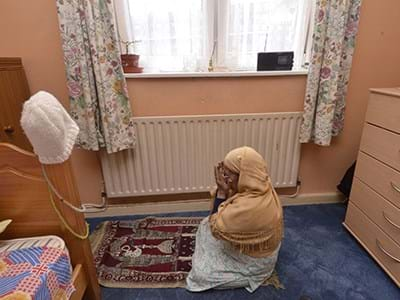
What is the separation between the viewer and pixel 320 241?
1.76 meters

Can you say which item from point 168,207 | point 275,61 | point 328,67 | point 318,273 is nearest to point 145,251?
point 168,207

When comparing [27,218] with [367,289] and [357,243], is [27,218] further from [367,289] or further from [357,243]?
[357,243]

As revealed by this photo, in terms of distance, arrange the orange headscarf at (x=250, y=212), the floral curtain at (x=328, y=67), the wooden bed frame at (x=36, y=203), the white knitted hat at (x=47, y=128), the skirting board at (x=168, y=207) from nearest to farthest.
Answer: the white knitted hat at (x=47, y=128)
the wooden bed frame at (x=36, y=203)
the orange headscarf at (x=250, y=212)
the floral curtain at (x=328, y=67)
the skirting board at (x=168, y=207)

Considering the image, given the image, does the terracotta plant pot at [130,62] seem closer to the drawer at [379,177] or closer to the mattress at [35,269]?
the mattress at [35,269]

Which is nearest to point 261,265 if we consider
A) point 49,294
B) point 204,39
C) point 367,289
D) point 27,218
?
point 367,289

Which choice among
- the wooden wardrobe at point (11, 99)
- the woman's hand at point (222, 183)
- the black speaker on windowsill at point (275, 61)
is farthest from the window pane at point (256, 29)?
the wooden wardrobe at point (11, 99)

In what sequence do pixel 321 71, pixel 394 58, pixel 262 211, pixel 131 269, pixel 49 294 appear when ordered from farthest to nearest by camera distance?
pixel 394 58 → pixel 321 71 → pixel 131 269 → pixel 262 211 → pixel 49 294

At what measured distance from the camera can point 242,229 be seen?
131cm

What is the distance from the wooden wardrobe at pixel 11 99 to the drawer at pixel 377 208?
6.70 ft

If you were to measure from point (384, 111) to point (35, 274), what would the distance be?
175 cm

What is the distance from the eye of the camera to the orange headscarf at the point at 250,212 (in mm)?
1287

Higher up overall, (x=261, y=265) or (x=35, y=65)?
(x=35, y=65)

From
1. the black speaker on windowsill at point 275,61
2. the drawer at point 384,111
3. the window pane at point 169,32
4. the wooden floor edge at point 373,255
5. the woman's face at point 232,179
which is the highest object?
the window pane at point 169,32

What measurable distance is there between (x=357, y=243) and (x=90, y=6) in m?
2.15
